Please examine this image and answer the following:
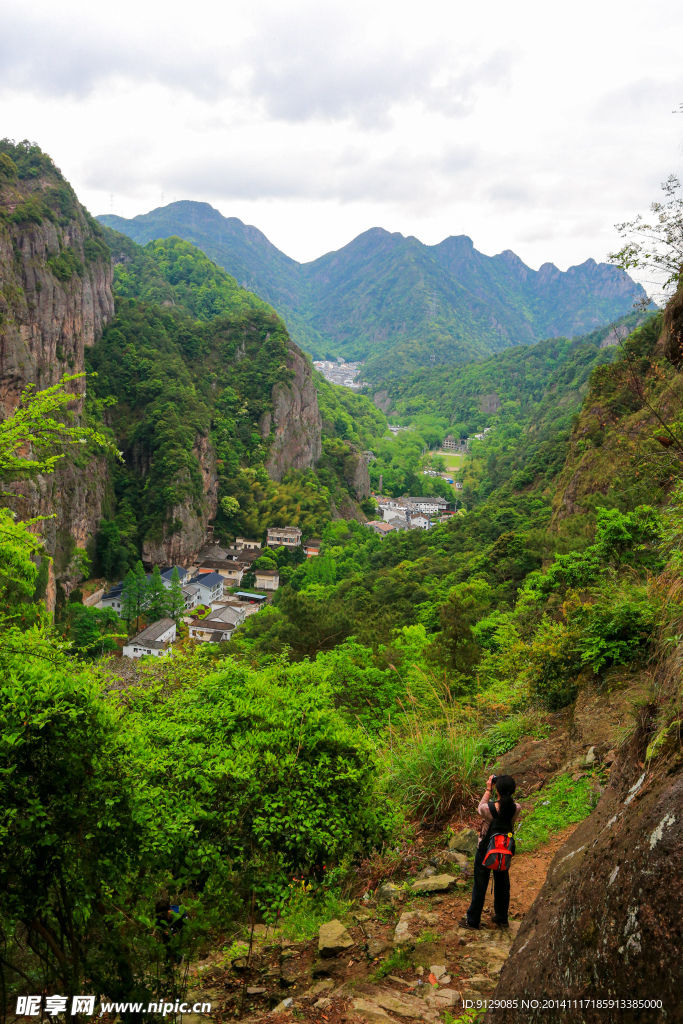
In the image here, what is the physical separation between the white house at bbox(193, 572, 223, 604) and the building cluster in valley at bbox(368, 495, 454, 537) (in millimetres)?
23958

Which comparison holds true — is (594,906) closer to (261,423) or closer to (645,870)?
(645,870)

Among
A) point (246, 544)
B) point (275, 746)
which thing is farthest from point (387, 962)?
point (246, 544)

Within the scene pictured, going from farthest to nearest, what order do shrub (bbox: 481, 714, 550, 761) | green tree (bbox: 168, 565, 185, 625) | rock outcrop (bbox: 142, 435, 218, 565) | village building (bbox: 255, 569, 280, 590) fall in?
rock outcrop (bbox: 142, 435, 218, 565)
village building (bbox: 255, 569, 280, 590)
green tree (bbox: 168, 565, 185, 625)
shrub (bbox: 481, 714, 550, 761)

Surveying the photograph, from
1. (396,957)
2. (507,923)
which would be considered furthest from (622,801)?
(396,957)

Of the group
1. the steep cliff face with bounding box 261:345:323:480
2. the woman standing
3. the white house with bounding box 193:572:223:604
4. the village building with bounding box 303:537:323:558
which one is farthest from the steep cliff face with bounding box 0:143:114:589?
the woman standing

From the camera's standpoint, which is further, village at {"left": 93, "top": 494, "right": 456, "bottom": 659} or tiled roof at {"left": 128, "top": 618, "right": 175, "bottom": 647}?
village at {"left": 93, "top": 494, "right": 456, "bottom": 659}

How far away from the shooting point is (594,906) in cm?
292

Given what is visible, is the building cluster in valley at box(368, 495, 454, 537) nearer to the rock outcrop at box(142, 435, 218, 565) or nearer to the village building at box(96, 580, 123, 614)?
the rock outcrop at box(142, 435, 218, 565)

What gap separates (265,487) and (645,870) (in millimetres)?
73017

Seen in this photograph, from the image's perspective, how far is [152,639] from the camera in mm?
39312

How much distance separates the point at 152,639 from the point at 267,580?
16.6m

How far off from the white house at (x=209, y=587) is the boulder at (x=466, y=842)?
47.2 m

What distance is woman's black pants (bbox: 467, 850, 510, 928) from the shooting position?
15.2 feet

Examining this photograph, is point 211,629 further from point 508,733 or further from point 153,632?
point 508,733
